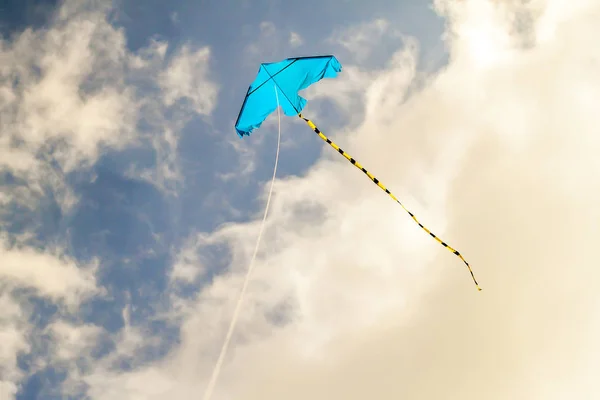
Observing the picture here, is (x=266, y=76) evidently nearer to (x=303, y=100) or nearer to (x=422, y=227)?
(x=303, y=100)

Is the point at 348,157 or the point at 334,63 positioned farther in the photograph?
the point at 334,63

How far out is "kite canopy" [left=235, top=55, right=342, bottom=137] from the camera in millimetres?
21719

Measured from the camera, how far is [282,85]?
74.4ft

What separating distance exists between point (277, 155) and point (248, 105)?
25.3 ft

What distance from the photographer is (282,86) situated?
74.4 feet

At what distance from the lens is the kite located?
2170 centimetres

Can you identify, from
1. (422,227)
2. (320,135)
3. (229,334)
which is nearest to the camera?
(229,334)

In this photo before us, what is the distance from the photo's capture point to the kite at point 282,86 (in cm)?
2170

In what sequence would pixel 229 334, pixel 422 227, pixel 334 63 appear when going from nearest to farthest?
pixel 229 334, pixel 422 227, pixel 334 63

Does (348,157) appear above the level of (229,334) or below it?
above

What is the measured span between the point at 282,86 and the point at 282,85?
0.07 metres

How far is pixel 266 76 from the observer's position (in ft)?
76.3

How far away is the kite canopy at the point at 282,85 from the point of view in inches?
855

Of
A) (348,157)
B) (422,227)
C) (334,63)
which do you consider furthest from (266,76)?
(422,227)
